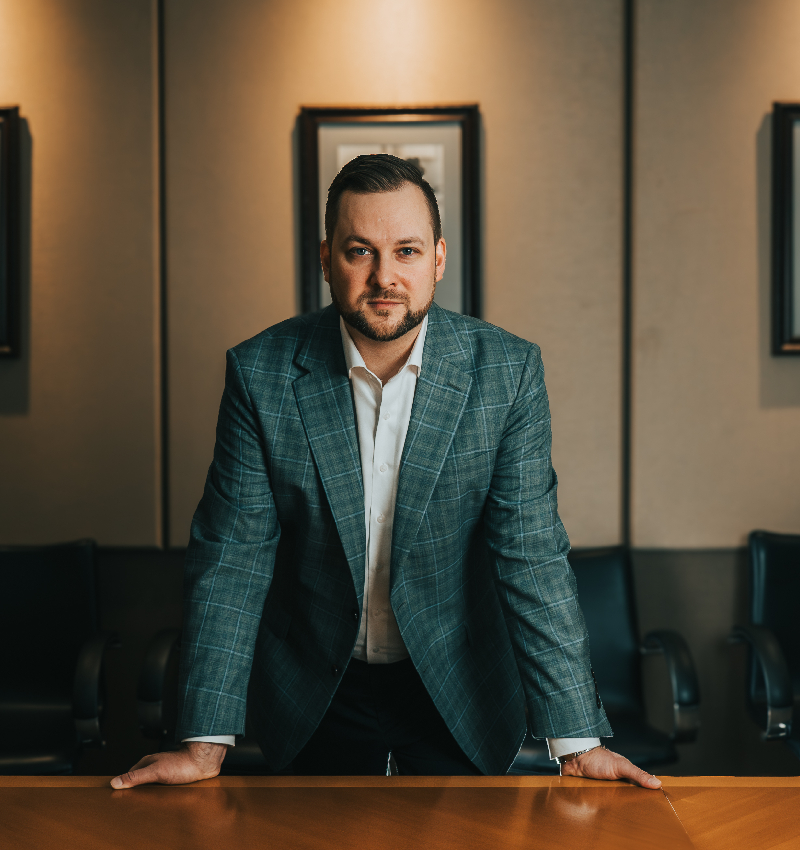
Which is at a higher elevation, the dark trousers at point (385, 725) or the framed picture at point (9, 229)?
the framed picture at point (9, 229)

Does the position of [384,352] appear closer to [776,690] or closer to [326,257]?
[326,257]

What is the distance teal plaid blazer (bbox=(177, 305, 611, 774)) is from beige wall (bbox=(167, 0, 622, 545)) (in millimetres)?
1170

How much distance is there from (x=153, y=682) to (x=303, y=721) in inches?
29.4

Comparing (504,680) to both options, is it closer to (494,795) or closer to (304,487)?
(494,795)

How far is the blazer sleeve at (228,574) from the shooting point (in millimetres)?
1254

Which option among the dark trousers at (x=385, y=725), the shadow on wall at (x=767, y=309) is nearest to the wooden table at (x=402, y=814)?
the dark trousers at (x=385, y=725)

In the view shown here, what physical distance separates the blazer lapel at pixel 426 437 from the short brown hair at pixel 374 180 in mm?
249

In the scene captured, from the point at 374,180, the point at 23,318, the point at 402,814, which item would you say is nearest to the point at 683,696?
the point at 402,814

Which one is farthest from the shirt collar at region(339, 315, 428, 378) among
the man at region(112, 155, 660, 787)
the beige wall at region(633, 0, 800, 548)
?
the beige wall at region(633, 0, 800, 548)

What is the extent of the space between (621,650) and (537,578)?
1.26m

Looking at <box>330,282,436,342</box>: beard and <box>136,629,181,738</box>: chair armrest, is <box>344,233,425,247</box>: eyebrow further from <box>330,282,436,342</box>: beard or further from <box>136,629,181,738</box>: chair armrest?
<box>136,629,181,738</box>: chair armrest

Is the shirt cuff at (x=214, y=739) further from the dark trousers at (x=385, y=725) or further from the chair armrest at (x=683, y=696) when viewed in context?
the chair armrest at (x=683, y=696)

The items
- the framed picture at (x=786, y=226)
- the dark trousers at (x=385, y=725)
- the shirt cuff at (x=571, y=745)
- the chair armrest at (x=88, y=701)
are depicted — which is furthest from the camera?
the framed picture at (x=786, y=226)

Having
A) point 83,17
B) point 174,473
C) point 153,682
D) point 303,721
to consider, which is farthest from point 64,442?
point 303,721
